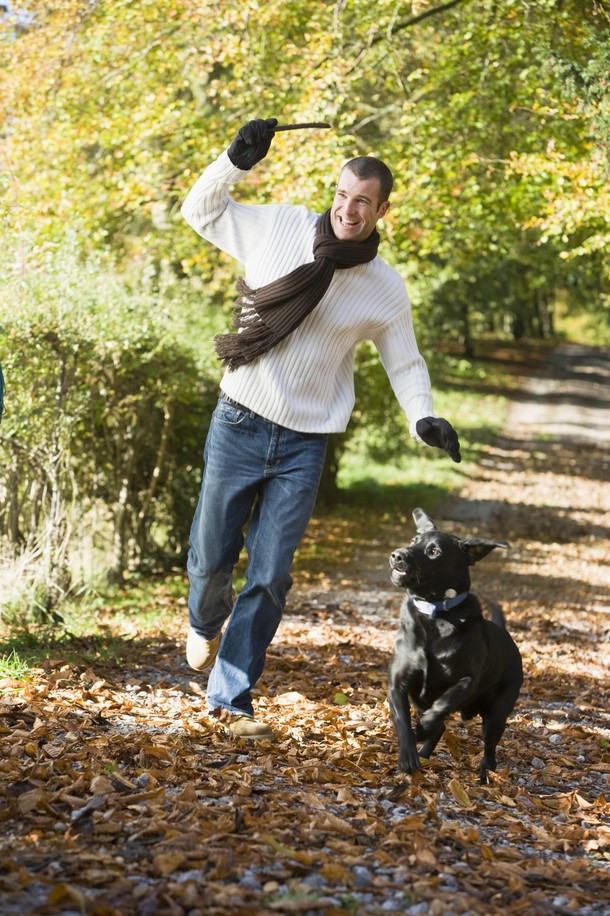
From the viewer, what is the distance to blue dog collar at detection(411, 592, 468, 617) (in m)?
4.38

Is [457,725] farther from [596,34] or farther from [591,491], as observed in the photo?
[591,491]

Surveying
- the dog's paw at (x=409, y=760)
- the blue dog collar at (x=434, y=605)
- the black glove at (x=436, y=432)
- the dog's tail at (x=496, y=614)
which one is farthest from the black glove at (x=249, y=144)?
the dog's paw at (x=409, y=760)

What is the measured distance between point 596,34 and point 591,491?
11464 millimetres

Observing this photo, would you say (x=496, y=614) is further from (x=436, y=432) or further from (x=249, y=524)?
(x=249, y=524)

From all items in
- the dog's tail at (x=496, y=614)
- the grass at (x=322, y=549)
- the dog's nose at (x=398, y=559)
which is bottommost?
the grass at (x=322, y=549)

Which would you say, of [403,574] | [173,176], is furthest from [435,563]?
[173,176]

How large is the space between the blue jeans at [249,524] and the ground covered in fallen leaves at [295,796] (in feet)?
1.18

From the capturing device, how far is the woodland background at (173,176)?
7.87 metres

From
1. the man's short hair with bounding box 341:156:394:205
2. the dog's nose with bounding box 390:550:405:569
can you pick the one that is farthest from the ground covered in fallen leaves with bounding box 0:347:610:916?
the man's short hair with bounding box 341:156:394:205

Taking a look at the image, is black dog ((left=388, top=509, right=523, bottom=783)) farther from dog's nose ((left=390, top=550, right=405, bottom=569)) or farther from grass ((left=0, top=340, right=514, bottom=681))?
grass ((left=0, top=340, right=514, bottom=681))

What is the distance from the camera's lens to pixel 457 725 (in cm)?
559

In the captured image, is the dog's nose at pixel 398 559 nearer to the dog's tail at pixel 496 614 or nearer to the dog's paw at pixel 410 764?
the dog's paw at pixel 410 764

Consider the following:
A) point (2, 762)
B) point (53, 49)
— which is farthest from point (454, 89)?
point (2, 762)

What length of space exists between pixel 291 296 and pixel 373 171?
630 millimetres
